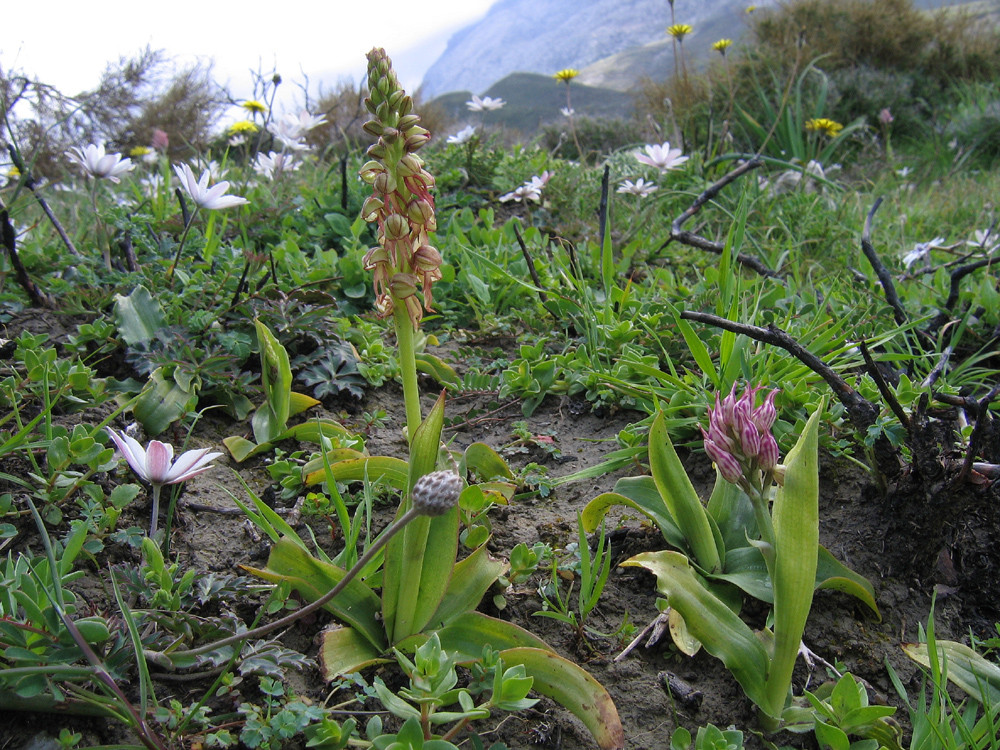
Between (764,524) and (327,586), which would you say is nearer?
(764,524)

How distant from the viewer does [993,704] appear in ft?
3.96

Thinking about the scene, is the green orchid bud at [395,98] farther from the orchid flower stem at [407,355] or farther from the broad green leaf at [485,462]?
the broad green leaf at [485,462]

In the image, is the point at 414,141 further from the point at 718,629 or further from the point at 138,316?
the point at 138,316

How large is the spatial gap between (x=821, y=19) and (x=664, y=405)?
1286 centimetres

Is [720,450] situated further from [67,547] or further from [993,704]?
[67,547]

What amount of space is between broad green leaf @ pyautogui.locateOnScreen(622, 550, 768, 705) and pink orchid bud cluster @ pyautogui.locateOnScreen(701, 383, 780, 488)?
251mm

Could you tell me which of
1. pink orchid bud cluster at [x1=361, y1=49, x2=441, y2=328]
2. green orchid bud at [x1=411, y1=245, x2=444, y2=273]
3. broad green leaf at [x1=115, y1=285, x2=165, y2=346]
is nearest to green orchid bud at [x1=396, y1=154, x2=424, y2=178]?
pink orchid bud cluster at [x1=361, y1=49, x2=441, y2=328]

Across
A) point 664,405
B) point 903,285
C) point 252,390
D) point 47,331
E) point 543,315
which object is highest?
point 47,331

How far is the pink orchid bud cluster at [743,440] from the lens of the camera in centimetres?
111

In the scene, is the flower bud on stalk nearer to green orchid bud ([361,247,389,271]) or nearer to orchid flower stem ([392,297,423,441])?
orchid flower stem ([392,297,423,441])

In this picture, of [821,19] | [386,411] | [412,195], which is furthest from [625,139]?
[412,195]

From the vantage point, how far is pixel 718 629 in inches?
47.9

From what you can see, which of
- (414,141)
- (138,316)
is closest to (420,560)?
(414,141)

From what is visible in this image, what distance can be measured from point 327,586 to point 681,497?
30.6 inches
